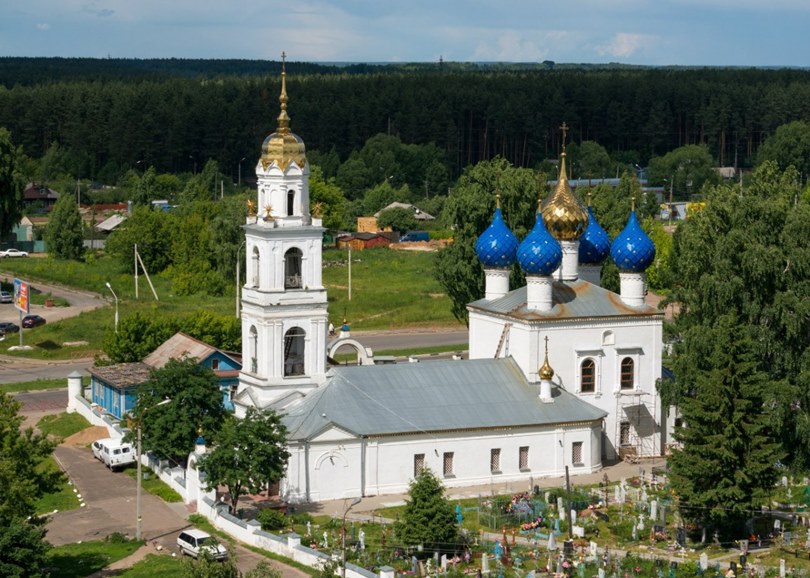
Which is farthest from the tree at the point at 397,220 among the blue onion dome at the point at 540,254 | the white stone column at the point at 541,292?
the blue onion dome at the point at 540,254

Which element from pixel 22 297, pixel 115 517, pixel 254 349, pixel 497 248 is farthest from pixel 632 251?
pixel 22 297

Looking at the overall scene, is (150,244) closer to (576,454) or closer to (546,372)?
(546,372)

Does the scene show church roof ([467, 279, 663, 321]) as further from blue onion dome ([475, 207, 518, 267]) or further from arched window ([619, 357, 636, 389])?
arched window ([619, 357, 636, 389])

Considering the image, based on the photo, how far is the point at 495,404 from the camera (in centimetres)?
4344

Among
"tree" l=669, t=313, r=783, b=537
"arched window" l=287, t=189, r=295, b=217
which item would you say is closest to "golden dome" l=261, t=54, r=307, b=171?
"arched window" l=287, t=189, r=295, b=217

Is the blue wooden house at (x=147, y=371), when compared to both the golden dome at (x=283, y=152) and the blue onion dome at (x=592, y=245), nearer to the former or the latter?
the golden dome at (x=283, y=152)

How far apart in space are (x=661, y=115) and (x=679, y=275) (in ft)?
327

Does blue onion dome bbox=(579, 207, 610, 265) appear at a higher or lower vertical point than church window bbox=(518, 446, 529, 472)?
higher

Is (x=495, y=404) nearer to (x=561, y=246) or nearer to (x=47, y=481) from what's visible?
(x=561, y=246)

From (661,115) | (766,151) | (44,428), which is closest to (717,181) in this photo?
(766,151)

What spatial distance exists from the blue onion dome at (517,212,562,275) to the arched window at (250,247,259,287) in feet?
22.9

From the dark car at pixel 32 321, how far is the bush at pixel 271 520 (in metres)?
31.3

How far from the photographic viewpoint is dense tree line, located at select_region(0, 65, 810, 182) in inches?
5192

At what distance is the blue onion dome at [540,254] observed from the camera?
4447 cm
